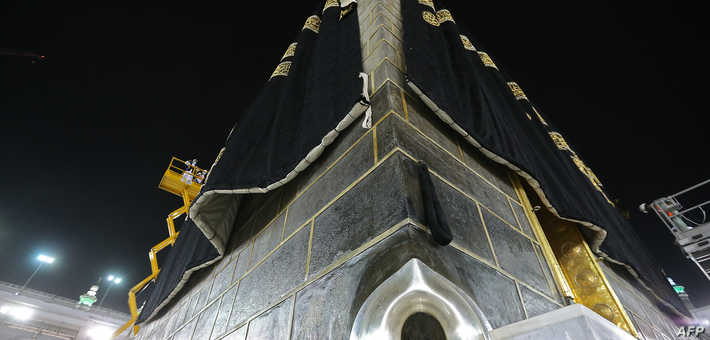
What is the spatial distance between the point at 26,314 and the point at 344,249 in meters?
16.3

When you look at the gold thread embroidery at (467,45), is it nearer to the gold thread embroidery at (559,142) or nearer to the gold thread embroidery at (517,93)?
the gold thread embroidery at (517,93)

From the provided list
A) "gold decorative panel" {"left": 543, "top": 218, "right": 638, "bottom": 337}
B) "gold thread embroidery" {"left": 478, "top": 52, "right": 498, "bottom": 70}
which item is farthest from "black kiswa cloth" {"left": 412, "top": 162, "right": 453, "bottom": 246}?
"gold thread embroidery" {"left": 478, "top": 52, "right": 498, "bottom": 70}

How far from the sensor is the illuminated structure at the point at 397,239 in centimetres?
69

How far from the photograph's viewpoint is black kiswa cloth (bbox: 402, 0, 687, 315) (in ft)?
4.60

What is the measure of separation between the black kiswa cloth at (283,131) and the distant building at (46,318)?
1331cm

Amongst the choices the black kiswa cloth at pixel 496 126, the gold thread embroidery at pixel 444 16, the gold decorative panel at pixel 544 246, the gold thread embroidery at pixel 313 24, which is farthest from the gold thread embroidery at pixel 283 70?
the gold decorative panel at pixel 544 246

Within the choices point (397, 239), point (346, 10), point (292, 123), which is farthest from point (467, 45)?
point (397, 239)

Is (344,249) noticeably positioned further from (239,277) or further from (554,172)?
(554,172)

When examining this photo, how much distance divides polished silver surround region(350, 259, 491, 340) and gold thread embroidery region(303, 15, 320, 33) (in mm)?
2552

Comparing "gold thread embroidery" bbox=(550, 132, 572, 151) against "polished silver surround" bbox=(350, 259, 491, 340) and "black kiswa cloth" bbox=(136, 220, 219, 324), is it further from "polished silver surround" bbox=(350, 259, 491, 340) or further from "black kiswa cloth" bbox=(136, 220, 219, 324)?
"black kiswa cloth" bbox=(136, 220, 219, 324)

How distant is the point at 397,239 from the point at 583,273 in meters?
1.64

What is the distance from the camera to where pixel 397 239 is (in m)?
0.82

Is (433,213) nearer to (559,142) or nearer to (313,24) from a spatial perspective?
(313,24)

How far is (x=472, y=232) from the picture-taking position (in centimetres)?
105
